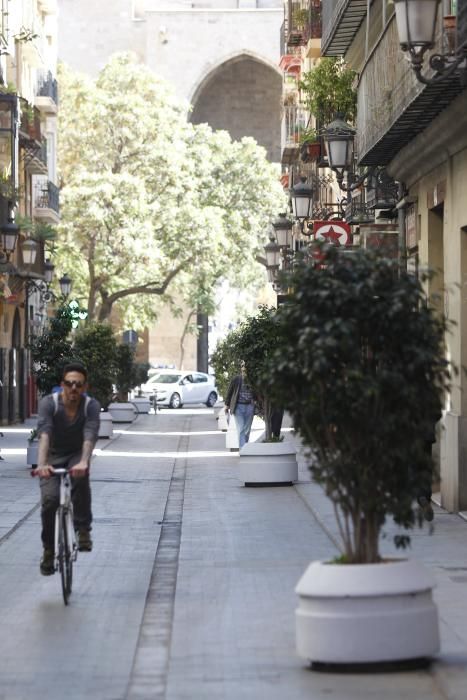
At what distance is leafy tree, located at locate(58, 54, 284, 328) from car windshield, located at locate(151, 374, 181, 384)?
7.23m

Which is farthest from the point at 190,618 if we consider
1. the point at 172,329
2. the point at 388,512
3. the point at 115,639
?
the point at 172,329

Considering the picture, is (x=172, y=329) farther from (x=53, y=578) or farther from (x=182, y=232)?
(x=53, y=578)

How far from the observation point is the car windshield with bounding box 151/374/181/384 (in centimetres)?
6994

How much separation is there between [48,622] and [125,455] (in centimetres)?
2092

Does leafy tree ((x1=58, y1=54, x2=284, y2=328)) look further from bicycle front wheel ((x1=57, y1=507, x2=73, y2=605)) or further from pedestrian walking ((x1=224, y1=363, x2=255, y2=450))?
bicycle front wheel ((x1=57, y1=507, x2=73, y2=605))

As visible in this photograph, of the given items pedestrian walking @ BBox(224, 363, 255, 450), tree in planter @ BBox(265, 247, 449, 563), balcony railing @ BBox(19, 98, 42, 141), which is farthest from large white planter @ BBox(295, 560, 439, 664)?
balcony railing @ BBox(19, 98, 42, 141)

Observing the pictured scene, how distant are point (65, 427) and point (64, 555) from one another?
0.97 m

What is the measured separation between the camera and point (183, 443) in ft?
121

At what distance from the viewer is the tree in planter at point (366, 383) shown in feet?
29.4

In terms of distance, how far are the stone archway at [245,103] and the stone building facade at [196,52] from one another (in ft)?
0.17

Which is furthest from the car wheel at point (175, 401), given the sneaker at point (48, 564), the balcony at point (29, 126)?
the sneaker at point (48, 564)

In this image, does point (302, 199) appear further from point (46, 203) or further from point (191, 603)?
point (46, 203)

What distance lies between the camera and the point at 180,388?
6931 cm

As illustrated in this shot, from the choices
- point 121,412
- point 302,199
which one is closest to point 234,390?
point 302,199
